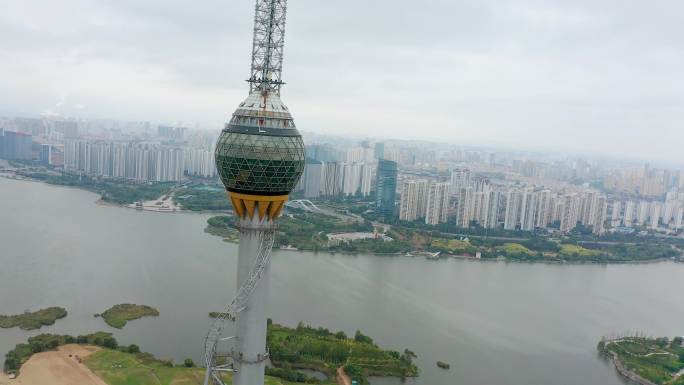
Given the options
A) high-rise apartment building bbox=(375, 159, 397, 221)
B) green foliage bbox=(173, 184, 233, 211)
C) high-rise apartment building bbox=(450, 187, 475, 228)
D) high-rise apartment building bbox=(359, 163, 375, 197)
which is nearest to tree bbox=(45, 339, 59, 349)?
green foliage bbox=(173, 184, 233, 211)

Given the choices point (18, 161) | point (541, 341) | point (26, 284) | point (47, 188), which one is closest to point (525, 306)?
point (541, 341)

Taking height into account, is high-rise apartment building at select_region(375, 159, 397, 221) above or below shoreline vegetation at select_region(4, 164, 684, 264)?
above

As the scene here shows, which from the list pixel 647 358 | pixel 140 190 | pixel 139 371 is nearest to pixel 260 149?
pixel 139 371

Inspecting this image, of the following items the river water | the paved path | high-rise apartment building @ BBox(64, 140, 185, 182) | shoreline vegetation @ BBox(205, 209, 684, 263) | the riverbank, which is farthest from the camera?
high-rise apartment building @ BBox(64, 140, 185, 182)

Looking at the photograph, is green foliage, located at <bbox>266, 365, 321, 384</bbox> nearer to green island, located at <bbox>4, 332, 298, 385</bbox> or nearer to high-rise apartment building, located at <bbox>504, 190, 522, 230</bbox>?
green island, located at <bbox>4, 332, 298, 385</bbox>

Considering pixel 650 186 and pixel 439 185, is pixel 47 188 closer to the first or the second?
pixel 439 185
